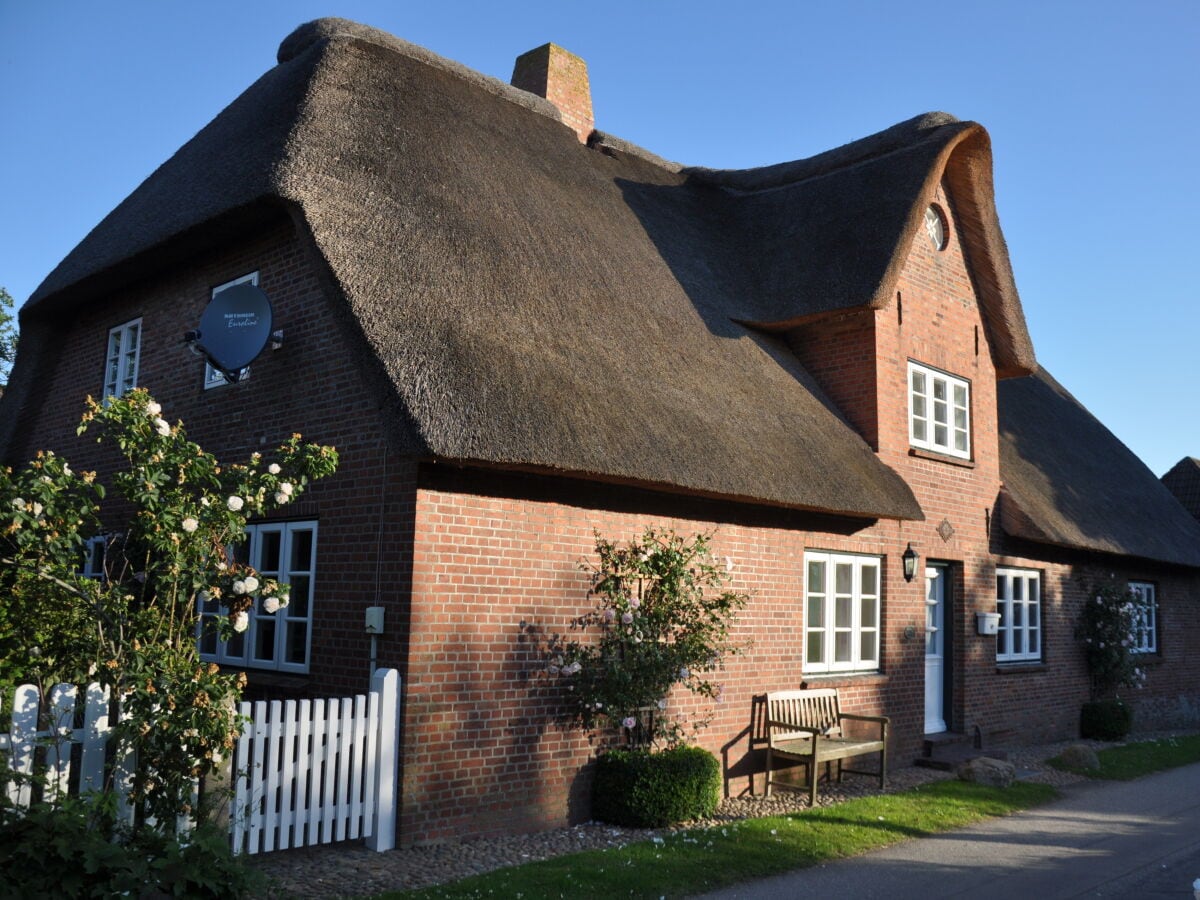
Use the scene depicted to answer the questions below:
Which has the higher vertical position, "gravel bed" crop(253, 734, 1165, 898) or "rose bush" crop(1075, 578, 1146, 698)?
"rose bush" crop(1075, 578, 1146, 698)

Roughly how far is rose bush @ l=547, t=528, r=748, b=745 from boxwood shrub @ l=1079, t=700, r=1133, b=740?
865cm

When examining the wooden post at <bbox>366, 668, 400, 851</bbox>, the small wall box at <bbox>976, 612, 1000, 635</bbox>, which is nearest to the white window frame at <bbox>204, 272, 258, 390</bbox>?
the wooden post at <bbox>366, 668, 400, 851</bbox>

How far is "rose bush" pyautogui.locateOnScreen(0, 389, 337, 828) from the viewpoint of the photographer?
5742mm

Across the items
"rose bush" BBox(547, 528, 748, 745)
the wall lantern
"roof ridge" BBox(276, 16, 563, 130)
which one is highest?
"roof ridge" BBox(276, 16, 563, 130)

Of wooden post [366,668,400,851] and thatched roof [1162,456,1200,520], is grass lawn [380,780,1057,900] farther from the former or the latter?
thatched roof [1162,456,1200,520]

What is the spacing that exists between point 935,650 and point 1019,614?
88.9 inches

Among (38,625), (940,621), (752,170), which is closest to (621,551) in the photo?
(38,625)

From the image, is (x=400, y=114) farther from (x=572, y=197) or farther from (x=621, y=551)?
(x=621, y=551)

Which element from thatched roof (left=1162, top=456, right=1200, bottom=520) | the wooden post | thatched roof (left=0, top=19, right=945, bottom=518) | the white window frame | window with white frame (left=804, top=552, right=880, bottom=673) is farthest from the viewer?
thatched roof (left=1162, top=456, right=1200, bottom=520)

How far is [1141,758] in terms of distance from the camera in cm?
1317

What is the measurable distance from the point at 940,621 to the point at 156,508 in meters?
10.1

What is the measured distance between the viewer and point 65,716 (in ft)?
19.5

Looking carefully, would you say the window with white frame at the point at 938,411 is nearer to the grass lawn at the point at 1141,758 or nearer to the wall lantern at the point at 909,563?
the wall lantern at the point at 909,563

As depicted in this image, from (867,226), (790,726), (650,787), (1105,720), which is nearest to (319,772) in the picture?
(650,787)
